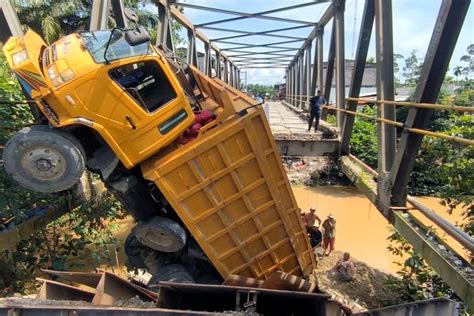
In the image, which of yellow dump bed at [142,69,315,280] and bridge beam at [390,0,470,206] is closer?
bridge beam at [390,0,470,206]

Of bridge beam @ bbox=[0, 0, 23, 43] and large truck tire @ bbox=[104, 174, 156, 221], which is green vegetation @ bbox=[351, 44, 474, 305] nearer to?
large truck tire @ bbox=[104, 174, 156, 221]

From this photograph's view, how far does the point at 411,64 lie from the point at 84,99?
7946cm

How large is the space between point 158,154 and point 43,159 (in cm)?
129

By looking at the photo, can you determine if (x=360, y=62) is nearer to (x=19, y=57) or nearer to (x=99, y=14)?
(x=99, y=14)

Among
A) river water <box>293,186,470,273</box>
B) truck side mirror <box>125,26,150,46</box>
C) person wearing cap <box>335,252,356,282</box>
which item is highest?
truck side mirror <box>125,26,150,46</box>

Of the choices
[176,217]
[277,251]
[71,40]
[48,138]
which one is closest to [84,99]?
[48,138]

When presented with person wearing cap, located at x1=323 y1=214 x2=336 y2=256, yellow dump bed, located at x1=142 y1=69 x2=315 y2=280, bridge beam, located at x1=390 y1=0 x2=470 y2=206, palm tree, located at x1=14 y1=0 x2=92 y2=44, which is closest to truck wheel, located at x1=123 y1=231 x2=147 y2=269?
yellow dump bed, located at x1=142 y1=69 x2=315 y2=280

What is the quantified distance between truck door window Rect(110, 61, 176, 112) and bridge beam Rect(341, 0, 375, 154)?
13.4 feet

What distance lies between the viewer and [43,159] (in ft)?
14.4

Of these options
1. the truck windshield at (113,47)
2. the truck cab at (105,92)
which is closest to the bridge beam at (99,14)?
the truck cab at (105,92)

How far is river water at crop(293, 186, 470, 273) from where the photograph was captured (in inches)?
491

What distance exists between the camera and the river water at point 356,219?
12461 millimetres

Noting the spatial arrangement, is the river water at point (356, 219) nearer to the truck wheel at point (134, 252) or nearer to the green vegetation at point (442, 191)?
the green vegetation at point (442, 191)

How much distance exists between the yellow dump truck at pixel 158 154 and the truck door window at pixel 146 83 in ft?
0.04
